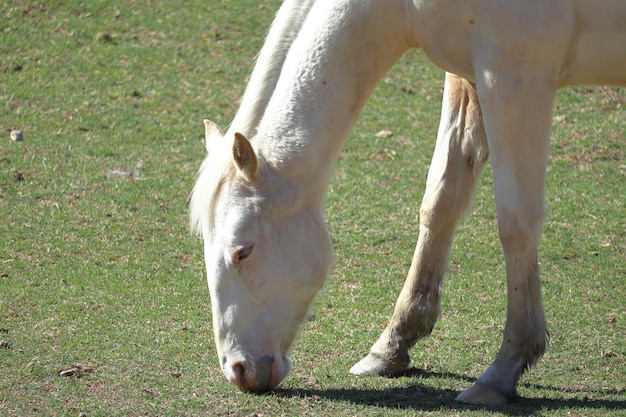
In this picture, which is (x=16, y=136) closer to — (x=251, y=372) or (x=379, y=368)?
(x=379, y=368)

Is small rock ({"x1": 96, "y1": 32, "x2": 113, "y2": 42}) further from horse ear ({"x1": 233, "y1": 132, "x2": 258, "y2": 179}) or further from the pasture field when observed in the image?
horse ear ({"x1": 233, "y1": 132, "x2": 258, "y2": 179})

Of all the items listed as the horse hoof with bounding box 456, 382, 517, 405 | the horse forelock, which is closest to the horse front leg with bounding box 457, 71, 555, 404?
the horse hoof with bounding box 456, 382, 517, 405

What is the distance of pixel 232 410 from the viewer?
4578 millimetres

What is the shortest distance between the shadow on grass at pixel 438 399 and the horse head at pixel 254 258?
1.00ft

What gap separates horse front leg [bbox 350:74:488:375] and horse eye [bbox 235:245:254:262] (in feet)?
3.57

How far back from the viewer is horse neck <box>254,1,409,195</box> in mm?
4762

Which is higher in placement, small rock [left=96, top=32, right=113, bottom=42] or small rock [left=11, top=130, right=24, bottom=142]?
small rock [left=96, top=32, right=113, bottom=42]

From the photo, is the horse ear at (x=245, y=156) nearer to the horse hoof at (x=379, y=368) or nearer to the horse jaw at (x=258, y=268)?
the horse jaw at (x=258, y=268)

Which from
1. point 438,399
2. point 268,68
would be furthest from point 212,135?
point 438,399

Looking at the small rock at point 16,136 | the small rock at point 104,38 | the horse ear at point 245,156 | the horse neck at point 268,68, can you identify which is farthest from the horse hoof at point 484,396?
the small rock at point 104,38

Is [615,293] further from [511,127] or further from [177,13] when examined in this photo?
[177,13]

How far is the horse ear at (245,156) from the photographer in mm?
4480

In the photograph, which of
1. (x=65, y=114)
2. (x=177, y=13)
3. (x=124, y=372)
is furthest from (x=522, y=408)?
(x=177, y=13)

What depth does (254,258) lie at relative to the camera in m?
4.62
